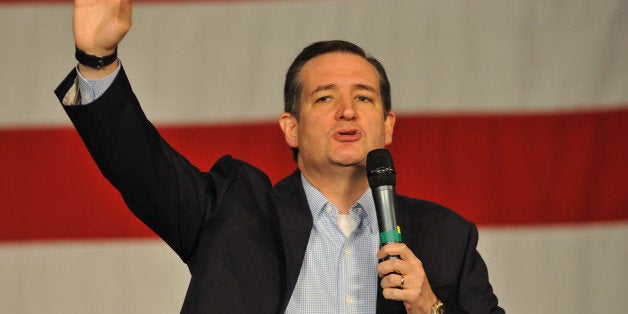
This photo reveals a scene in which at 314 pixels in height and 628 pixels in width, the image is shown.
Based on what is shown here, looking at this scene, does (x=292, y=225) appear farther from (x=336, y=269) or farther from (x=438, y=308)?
(x=438, y=308)

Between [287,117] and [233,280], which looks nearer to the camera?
[233,280]

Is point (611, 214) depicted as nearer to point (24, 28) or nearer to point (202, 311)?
point (202, 311)

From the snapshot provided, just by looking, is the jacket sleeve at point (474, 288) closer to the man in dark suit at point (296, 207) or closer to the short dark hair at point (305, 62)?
the man in dark suit at point (296, 207)

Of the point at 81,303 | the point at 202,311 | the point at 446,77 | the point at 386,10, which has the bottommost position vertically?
the point at 81,303

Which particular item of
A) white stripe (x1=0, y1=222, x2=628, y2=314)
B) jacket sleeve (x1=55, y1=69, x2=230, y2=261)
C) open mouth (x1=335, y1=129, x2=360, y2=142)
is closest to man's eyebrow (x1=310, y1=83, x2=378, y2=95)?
open mouth (x1=335, y1=129, x2=360, y2=142)

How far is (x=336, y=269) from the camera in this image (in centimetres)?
153

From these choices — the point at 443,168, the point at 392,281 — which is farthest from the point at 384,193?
the point at 443,168

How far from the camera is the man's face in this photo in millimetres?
1609

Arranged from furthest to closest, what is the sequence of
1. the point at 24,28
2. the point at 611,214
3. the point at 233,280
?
the point at 24,28, the point at 611,214, the point at 233,280

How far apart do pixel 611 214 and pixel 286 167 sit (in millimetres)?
824

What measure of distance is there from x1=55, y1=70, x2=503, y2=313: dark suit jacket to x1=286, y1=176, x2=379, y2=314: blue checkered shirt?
0.04 metres

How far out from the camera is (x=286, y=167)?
94.9 inches

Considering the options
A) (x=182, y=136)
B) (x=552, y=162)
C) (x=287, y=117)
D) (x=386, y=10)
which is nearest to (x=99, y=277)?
(x=182, y=136)

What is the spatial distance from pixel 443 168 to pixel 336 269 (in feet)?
3.01
